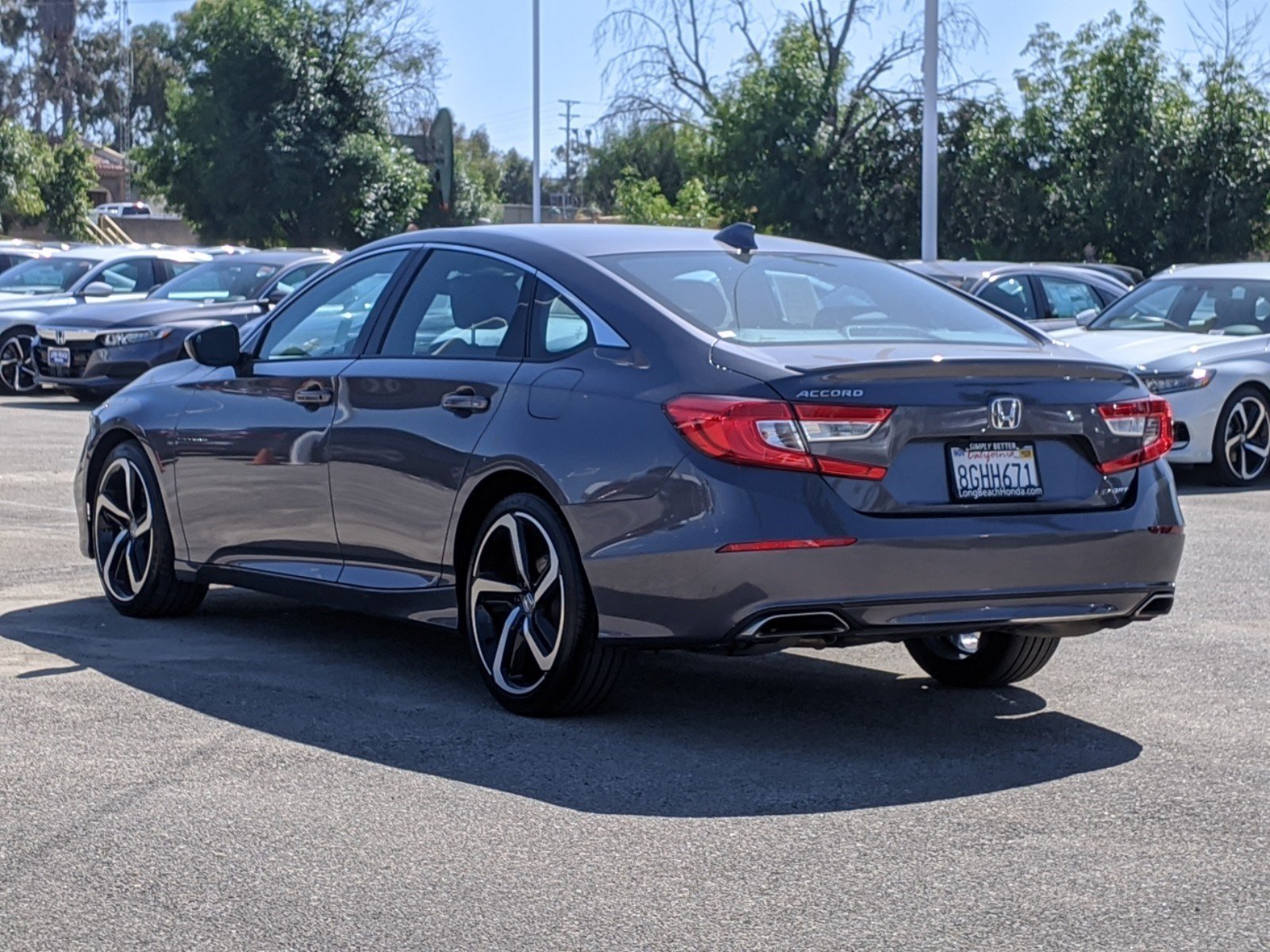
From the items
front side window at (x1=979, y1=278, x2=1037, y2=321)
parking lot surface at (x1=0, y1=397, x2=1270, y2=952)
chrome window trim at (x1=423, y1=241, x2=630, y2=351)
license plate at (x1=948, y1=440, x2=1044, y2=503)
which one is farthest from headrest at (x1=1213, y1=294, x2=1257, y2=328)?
license plate at (x1=948, y1=440, x2=1044, y2=503)

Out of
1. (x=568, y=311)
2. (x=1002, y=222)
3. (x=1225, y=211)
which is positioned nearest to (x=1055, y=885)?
(x=568, y=311)

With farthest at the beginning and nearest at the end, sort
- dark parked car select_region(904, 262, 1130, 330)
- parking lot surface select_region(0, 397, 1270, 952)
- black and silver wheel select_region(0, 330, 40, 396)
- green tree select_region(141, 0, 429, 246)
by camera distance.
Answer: green tree select_region(141, 0, 429, 246) < black and silver wheel select_region(0, 330, 40, 396) < dark parked car select_region(904, 262, 1130, 330) < parking lot surface select_region(0, 397, 1270, 952)

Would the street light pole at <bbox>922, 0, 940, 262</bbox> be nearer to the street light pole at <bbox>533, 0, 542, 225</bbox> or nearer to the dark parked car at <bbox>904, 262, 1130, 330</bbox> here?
the dark parked car at <bbox>904, 262, 1130, 330</bbox>

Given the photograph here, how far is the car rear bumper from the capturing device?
18.6 feet

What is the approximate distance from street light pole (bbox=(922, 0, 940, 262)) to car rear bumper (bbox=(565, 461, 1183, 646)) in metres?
20.0

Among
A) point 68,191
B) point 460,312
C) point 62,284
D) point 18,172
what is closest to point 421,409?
point 460,312

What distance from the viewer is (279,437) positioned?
7.47 m

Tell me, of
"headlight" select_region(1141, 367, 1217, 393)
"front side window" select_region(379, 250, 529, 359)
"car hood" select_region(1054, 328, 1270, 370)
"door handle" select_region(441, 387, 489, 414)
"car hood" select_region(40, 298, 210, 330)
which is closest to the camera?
"door handle" select_region(441, 387, 489, 414)

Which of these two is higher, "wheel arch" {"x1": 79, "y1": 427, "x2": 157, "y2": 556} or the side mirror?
the side mirror

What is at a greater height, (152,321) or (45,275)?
(45,275)

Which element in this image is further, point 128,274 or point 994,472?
point 128,274

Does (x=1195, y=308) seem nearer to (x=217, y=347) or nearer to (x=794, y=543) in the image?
(x=217, y=347)

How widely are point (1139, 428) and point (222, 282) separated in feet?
54.9

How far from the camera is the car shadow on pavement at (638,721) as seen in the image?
18.3ft
